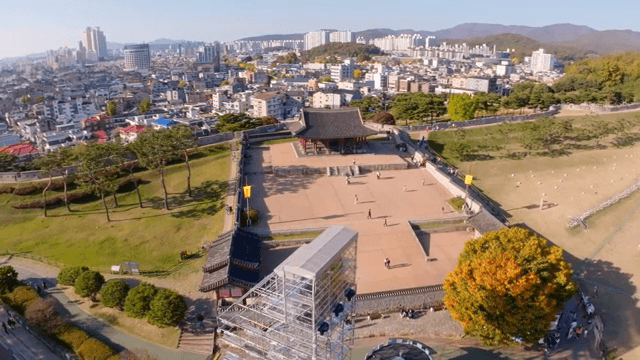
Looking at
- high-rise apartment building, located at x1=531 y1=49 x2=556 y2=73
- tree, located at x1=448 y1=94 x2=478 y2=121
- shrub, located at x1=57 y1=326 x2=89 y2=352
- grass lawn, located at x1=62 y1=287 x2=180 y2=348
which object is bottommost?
grass lawn, located at x1=62 y1=287 x2=180 y2=348

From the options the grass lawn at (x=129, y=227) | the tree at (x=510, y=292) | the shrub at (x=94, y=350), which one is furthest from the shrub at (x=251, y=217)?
the tree at (x=510, y=292)

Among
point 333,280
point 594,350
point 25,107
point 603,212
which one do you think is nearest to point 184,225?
point 333,280

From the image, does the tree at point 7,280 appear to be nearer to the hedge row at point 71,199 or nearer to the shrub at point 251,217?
the hedge row at point 71,199

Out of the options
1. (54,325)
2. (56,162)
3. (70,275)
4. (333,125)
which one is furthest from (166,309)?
(333,125)

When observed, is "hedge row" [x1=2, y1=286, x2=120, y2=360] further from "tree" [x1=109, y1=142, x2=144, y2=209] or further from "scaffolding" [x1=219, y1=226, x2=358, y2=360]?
"tree" [x1=109, y1=142, x2=144, y2=209]

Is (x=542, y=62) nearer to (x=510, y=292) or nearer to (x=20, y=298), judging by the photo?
(x=510, y=292)

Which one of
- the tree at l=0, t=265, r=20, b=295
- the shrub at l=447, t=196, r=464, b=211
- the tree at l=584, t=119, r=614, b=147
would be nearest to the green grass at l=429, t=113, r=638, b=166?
the tree at l=584, t=119, r=614, b=147

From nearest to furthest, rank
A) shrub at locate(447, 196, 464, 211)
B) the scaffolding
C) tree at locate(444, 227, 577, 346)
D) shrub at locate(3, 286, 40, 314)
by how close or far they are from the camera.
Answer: the scaffolding → tree at locate(444, 227, 577, 346) → shrub at locate(3, 286, 40, 314) → shrub at locate(447, 196, 464, 211)
